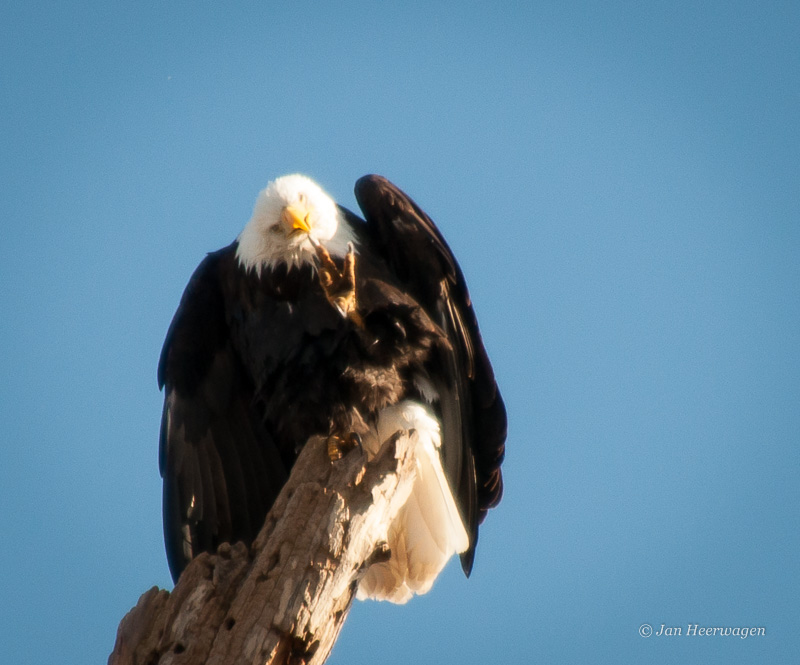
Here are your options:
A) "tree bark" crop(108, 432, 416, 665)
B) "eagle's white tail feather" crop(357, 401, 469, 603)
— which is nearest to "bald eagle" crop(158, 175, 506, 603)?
"eagle's white tail feather" crop(357, 401, 469, 603)

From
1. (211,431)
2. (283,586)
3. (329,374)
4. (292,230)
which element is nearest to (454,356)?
(329,374)

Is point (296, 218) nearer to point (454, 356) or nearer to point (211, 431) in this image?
point (454, 356)

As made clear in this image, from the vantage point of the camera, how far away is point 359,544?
107 inches

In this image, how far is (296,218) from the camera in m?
3.98

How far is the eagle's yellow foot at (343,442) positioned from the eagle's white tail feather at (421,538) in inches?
9.7

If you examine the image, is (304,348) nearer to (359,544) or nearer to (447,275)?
(447,275)

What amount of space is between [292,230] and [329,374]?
0.60 m

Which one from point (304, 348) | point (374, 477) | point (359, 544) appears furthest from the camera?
point (304, 348)

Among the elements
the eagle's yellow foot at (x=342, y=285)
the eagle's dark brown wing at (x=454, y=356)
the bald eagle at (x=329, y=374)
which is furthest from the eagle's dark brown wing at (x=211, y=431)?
the eagle's dark brown wing at (x=454, y=356)

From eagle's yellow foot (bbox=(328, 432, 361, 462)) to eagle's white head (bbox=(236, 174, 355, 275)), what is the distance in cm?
72

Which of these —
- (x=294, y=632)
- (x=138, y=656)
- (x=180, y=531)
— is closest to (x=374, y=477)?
(x=294, y=632)

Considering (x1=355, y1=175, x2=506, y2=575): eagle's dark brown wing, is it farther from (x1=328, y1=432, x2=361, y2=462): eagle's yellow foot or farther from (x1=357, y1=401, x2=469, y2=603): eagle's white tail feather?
(x1=328, y1=432, x2=361, y2=462): eagle's yellow foot

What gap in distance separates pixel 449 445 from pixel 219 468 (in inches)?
37.7

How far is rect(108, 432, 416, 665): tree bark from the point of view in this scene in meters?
2.51
